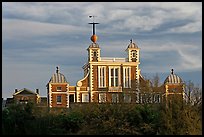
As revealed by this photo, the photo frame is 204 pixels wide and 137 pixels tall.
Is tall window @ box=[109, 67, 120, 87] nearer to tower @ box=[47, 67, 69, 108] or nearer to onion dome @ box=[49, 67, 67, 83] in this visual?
tower @ box=[47, 67, 69, 108]

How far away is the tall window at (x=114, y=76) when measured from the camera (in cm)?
5938

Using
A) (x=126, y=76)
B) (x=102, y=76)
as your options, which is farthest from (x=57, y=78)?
(x=126, y=76)

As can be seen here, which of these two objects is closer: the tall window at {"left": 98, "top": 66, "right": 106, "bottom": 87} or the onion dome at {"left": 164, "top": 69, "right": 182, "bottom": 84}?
the onion dome at {"left": 164, "top": 69, "right": 182, "bottom": 84}

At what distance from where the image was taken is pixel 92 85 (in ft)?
193

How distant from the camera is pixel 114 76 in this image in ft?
195

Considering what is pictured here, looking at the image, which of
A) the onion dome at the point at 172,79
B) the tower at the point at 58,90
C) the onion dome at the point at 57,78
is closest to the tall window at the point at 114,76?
the tower at the point at 58,90

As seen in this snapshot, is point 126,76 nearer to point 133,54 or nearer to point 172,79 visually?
point 133,54

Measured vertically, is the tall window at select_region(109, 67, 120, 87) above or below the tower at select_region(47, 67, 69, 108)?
above

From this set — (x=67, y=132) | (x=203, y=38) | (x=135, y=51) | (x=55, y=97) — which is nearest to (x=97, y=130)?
(x=67, y=132)

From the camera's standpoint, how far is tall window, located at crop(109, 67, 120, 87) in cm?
5938

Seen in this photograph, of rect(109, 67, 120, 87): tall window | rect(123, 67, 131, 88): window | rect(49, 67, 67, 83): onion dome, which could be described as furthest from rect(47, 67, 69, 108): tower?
rect(123, 67, 131, 88): window

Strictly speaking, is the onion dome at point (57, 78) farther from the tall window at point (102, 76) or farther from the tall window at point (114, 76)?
the tall window at point (114, 76)

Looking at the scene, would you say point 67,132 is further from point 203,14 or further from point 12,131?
point 203,14

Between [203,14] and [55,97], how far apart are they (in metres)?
45.1
